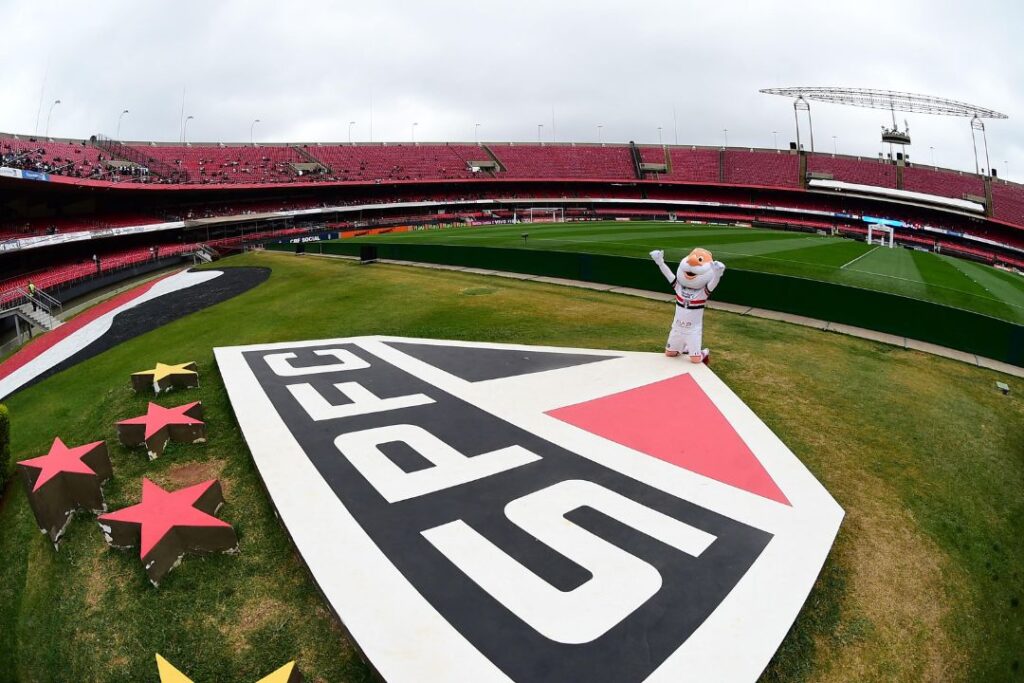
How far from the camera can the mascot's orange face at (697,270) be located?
372 inches

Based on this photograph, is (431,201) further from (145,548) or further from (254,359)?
(145,548)

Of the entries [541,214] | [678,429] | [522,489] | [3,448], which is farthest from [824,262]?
[541,214]

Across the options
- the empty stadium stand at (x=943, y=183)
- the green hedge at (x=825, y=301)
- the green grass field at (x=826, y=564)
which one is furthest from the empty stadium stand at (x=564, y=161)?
the green grass field at (x=826, y=564)

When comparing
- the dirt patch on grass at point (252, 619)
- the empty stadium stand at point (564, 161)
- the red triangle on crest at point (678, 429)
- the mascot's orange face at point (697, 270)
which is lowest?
the dirt patch on grass at point (252, 619)

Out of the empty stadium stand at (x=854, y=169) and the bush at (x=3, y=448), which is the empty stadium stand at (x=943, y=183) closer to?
the empty stadium stand at (x=854, y=169)

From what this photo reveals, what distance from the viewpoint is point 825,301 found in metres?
14.2

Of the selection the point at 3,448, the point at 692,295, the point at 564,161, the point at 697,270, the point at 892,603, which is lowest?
the point at 892,603

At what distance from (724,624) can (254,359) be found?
10.3 meters

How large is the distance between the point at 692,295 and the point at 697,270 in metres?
0.52

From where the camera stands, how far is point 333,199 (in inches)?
2442

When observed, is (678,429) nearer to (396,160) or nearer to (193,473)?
(193,473)

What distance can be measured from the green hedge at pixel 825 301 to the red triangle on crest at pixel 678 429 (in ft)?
25.5

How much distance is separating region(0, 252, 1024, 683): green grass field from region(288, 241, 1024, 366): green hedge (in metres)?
1.36

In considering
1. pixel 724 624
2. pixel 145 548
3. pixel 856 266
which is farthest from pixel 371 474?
pixel 856 266
